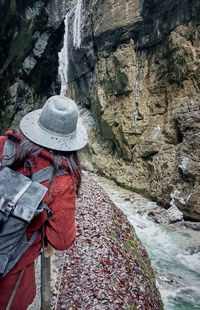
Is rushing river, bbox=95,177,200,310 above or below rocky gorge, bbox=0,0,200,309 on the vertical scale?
below

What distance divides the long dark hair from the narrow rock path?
9.43 feet

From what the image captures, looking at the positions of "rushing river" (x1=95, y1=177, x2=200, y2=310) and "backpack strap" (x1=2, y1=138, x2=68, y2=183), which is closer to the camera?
"backpack strap" (x1=2, y1=138, x2=68, y2=183)

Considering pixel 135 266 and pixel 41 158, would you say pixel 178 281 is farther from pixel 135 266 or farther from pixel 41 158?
pixel 41 158

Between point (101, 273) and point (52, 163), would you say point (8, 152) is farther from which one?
point (101, 273)

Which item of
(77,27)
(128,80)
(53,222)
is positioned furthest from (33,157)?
(77,27)

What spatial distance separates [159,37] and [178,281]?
1664 centimetres

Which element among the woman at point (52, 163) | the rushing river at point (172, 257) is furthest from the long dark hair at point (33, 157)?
the rushing river at point (172, 257)

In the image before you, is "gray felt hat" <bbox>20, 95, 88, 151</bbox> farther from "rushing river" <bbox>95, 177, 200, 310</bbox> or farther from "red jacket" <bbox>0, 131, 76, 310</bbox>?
"rushing river" <bbox>95, 177, 200, 310</bbox>

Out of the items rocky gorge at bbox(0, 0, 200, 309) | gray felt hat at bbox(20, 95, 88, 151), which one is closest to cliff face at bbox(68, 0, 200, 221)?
rocky gorge at bbox(0, 0, 200, 309)

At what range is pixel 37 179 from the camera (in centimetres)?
166

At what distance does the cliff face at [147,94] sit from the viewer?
44.1 feet

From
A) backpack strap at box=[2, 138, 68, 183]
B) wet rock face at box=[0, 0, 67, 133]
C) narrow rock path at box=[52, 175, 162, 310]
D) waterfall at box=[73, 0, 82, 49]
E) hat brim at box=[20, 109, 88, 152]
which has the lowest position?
narrow rock path at box=[52, 175, 162, 310]

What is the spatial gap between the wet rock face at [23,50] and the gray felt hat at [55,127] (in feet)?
24.7

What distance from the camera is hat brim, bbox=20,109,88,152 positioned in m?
1.68
